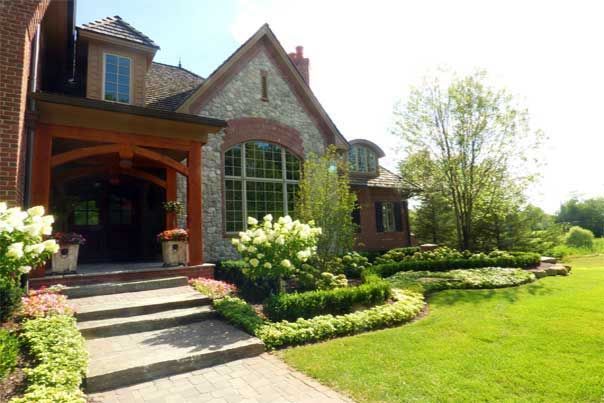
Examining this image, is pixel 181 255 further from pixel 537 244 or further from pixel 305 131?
A: pixel 537 244

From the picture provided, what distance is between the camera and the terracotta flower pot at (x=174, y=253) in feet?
29.3

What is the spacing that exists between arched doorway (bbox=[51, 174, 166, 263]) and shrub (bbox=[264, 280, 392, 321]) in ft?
23.5

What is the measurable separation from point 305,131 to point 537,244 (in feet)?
51.7

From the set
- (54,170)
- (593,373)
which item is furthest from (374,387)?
(54,170)

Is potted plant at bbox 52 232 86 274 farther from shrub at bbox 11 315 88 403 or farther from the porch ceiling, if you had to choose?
shrub at bbox 11 315 88 403

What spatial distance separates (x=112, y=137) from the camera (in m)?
8.25

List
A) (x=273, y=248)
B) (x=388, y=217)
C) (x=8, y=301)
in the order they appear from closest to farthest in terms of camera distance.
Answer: (x=8, y=301)
(x=273, y=248)
(x=388, y=217)

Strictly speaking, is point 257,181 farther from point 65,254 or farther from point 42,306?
point 42,306

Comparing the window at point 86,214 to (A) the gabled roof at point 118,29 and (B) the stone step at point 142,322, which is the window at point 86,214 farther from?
(B) the stone step at point 142,322

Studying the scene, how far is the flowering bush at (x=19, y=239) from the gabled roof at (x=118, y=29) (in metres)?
8.08

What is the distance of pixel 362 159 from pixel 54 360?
1719 cm

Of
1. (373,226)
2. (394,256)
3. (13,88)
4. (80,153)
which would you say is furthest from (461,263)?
(13,88)

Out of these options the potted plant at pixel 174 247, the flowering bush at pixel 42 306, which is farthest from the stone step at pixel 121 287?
the potted plant at pixel 174 247

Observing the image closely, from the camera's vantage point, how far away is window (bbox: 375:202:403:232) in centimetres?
1922
